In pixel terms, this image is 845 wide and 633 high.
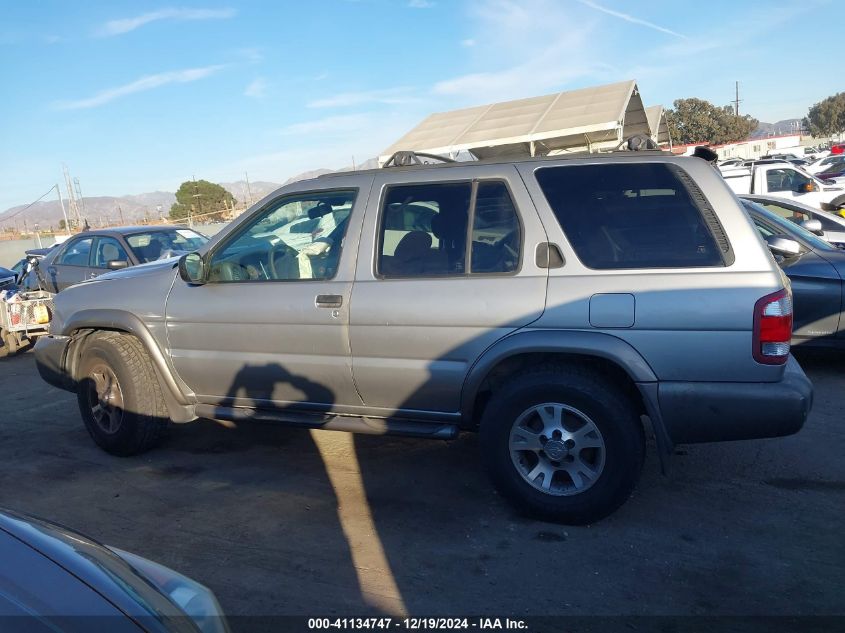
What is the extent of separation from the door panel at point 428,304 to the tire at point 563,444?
329 mm

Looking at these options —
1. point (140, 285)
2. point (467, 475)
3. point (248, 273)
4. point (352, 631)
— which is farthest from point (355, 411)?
point (140, 285)

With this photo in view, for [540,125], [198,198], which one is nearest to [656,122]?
[540,125]

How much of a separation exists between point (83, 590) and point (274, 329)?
2615 millimetres

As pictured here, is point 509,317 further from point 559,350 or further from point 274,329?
point 274,329

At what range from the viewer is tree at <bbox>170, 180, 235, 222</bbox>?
48594 mm

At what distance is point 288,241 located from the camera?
4746mm

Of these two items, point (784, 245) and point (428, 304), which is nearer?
point (428, 304)

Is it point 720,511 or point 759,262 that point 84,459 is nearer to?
point 720,511

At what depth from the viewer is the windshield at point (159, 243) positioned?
1009 cm

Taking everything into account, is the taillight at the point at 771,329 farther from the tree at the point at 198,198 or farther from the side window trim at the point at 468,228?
the tree at the point at 198,198

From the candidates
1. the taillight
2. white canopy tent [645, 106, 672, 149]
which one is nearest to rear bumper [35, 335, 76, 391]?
the taillight

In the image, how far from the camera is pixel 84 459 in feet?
17.3

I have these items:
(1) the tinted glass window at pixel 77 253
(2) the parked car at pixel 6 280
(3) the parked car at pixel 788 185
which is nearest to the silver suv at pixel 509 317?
(1) the tinted glass window at pixel 77 253

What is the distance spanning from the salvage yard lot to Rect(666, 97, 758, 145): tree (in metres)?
60.2
